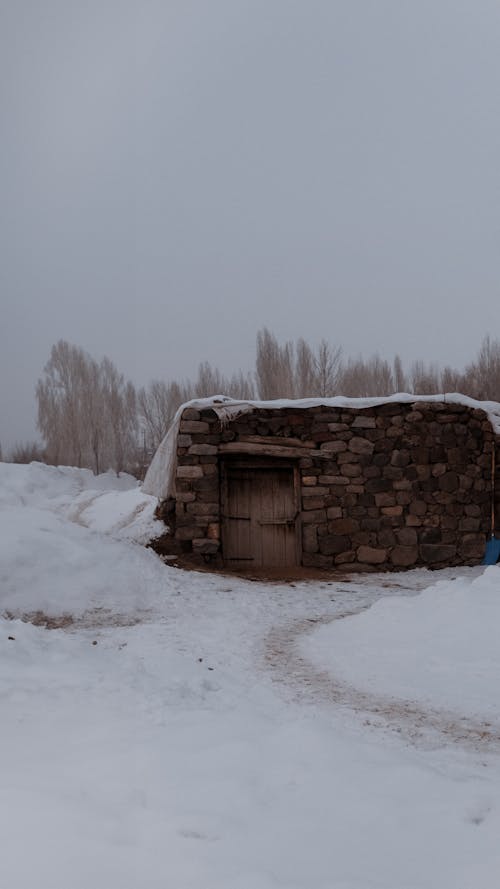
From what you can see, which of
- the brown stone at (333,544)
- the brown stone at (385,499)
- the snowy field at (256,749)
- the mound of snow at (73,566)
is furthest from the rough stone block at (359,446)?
the snowy field at (256,749)

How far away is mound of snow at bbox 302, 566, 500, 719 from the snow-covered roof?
4506mm

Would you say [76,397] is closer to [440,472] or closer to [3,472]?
[3,472]

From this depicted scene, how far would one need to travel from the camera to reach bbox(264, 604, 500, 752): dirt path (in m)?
3.15

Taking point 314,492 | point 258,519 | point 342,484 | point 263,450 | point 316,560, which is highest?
point 263,450

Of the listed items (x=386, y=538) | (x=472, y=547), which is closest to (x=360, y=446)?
(x=386, y=538)

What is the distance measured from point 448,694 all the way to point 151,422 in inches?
1054

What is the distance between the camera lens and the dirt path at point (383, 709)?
315cm

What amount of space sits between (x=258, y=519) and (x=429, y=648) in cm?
554

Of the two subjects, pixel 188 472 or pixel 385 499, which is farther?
pixel 385 499

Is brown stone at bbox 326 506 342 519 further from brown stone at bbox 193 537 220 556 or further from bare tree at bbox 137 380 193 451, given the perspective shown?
bare tree at bbox 137 380 193 451

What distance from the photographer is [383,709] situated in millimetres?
3582

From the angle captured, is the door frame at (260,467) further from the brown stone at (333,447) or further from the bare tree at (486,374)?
the bare tree at (486,374)

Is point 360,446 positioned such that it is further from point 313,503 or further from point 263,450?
point 263,450

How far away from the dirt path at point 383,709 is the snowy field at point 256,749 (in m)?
0.02
